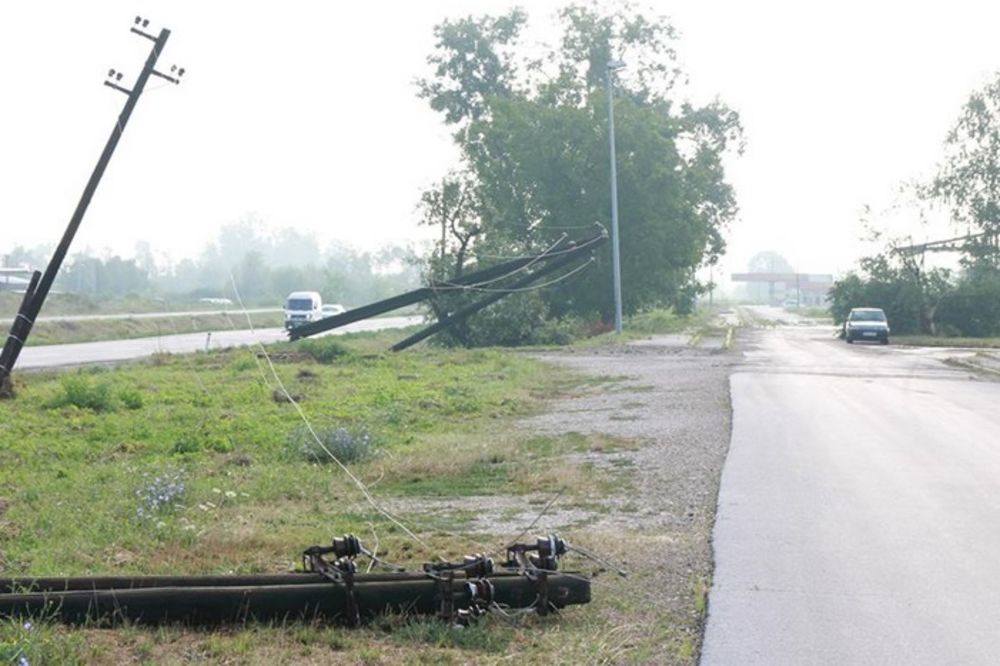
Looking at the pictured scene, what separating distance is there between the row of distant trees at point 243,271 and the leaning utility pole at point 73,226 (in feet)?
56.7

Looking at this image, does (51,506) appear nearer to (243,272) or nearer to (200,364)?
(200,364)

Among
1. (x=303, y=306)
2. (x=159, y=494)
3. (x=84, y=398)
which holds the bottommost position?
(x=159, y=494)

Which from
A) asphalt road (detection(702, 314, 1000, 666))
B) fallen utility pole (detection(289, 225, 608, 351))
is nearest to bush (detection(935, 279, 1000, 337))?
fallen utility pole (detection(289, 225, 608, 351))

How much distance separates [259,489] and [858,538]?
553cm

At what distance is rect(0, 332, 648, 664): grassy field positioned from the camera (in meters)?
6.65

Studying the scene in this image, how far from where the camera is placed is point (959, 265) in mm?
70188

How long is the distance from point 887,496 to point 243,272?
4874 centimetres

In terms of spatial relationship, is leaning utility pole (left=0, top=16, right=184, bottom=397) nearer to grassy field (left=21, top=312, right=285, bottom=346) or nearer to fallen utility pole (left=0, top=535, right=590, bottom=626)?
fallen utility pole (left=0, top=535, right=590, bottom=626)

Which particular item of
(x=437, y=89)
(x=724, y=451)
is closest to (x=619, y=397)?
(x=724, y=451)

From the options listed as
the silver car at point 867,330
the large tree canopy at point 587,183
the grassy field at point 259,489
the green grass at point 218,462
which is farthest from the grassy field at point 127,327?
the grassy field at point 259,489

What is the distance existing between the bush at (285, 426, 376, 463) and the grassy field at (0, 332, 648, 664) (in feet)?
0.10

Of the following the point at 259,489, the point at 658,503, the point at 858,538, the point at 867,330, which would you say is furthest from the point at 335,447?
the point at 867,330

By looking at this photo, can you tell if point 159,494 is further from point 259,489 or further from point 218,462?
point 218,462

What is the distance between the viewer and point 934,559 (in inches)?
365
